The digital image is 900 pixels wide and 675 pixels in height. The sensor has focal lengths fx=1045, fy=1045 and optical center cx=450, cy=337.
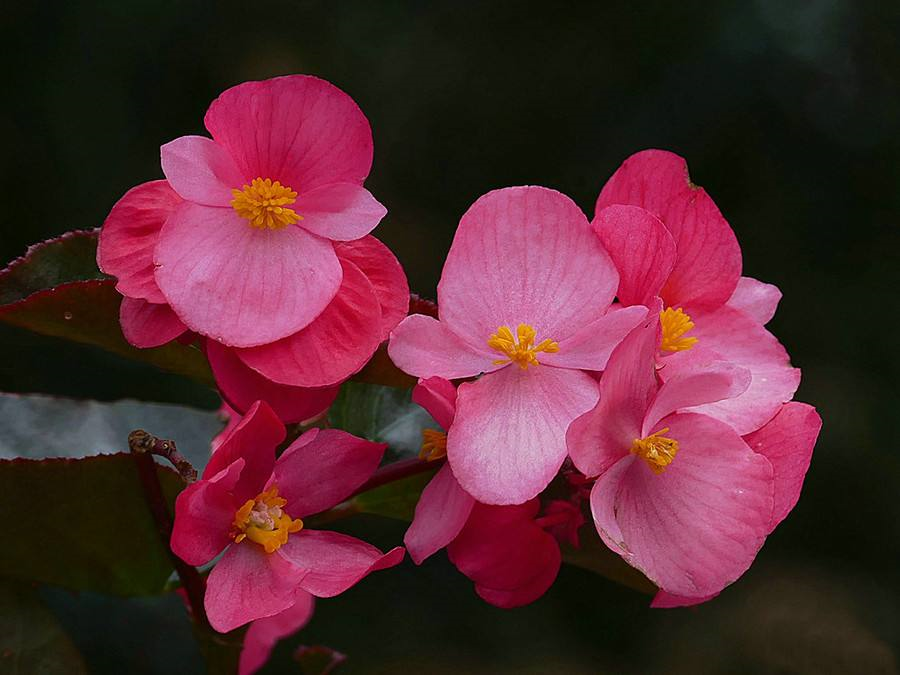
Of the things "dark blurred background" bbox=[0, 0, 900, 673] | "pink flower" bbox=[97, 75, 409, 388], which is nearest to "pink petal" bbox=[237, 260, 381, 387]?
"pink flower" bbox=[97, 75, 409, 388]

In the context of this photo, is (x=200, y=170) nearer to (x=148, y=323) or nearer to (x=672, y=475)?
(x=148, y=323)

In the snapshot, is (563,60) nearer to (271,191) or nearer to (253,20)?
(253,20)

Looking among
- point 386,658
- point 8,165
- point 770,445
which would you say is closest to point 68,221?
point 8,165

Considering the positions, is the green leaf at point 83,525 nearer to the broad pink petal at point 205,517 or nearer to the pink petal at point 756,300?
the broad pink petal at point 205,517

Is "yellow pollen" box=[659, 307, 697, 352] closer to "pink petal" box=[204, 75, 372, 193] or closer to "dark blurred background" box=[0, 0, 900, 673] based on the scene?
Answer: "pink petal" box=[204, 75, 372, 193]

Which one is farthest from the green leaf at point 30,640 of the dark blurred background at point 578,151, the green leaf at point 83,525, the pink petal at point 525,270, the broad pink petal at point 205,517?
the dark blurred background at point 578,151

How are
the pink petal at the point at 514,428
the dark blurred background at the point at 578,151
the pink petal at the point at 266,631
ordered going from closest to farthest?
1. the pink petal at the point at 514,428
2. the pink petal at the point at 266,631
3. the dark blurred background at the point at 578,151

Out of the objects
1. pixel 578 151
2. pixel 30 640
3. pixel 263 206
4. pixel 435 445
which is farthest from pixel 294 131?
pixel 578 151
